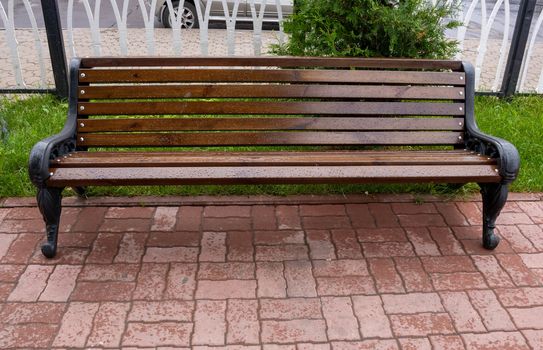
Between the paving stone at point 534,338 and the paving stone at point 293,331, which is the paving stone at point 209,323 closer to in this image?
the paving stone at point 293,331

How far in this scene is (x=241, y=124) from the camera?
10.1 ft

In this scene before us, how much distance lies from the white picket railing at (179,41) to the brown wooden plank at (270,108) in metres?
1.31

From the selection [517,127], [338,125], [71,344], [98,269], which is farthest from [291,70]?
[517,127]

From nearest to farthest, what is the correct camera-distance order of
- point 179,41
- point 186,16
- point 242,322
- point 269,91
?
point 242,322
point 269,91
point 179,41
point 186,16

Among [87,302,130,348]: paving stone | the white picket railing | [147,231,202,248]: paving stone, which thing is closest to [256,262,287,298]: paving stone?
[147,231,202,248]: paving stone

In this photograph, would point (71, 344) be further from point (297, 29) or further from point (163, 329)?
point (297, 29)

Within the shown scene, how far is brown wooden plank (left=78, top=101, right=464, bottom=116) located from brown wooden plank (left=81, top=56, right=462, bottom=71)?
0.78 feet

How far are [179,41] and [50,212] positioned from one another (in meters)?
2.55

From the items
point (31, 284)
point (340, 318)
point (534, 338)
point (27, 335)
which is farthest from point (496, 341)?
point (31, 284)

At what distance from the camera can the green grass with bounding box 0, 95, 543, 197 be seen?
139 inches

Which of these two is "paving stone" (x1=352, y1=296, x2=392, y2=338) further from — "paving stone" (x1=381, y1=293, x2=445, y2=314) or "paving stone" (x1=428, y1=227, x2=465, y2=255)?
"paving stone" (x1=428, y1=227, x2=465, y2=255)

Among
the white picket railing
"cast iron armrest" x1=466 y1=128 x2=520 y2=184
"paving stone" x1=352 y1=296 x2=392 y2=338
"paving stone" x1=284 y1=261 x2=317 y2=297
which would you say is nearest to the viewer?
"paving stone" x1=352 y1=296 x2=392 y2=338

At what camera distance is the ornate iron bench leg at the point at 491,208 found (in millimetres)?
2862

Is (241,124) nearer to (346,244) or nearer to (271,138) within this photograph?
(271,138)
